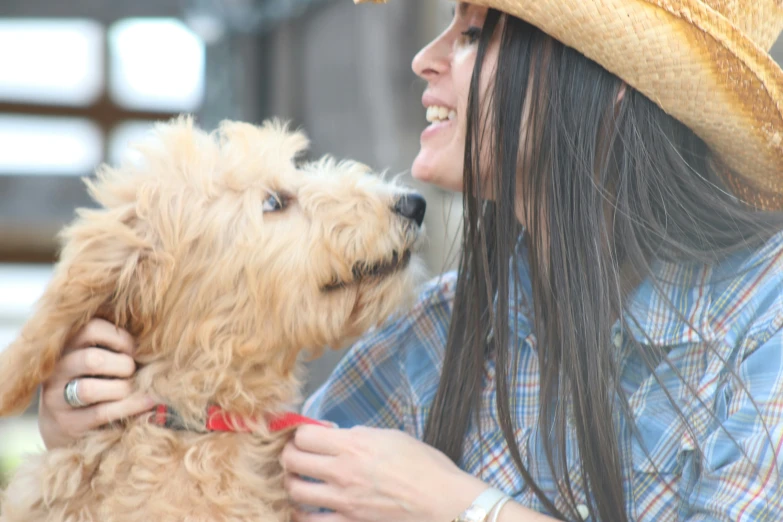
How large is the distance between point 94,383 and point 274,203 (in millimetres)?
539

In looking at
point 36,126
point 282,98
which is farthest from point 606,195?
point 36,126

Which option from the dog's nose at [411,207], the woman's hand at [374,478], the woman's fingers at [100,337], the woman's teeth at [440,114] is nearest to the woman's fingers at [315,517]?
the woman's hand at [374,478]

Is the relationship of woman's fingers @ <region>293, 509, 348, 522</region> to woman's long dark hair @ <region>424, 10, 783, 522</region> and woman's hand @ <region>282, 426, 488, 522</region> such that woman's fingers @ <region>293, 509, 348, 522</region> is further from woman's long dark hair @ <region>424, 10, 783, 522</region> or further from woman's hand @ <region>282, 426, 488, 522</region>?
woman's long dark hair @ <region>424, 10, 783, 522</region>

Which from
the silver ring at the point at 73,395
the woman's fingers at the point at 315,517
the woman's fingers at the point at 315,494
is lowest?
the woman's fingers at the point at 315,517

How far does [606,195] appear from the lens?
1761mm

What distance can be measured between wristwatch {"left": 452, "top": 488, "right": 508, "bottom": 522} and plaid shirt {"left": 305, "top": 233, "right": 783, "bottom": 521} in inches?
6.2

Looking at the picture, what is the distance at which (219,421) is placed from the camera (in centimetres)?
179

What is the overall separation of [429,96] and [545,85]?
377 mm

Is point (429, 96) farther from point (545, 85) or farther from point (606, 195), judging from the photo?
point (606, 195)

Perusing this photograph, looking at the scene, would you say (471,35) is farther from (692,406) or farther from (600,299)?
(692,406)

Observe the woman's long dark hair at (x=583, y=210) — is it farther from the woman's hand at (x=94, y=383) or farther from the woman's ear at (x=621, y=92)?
the woman's hand at (x=94, y=383)

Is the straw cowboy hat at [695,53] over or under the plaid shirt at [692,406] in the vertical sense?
over

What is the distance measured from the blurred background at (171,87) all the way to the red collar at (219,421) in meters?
1.40

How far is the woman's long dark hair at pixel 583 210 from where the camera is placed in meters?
1.69
